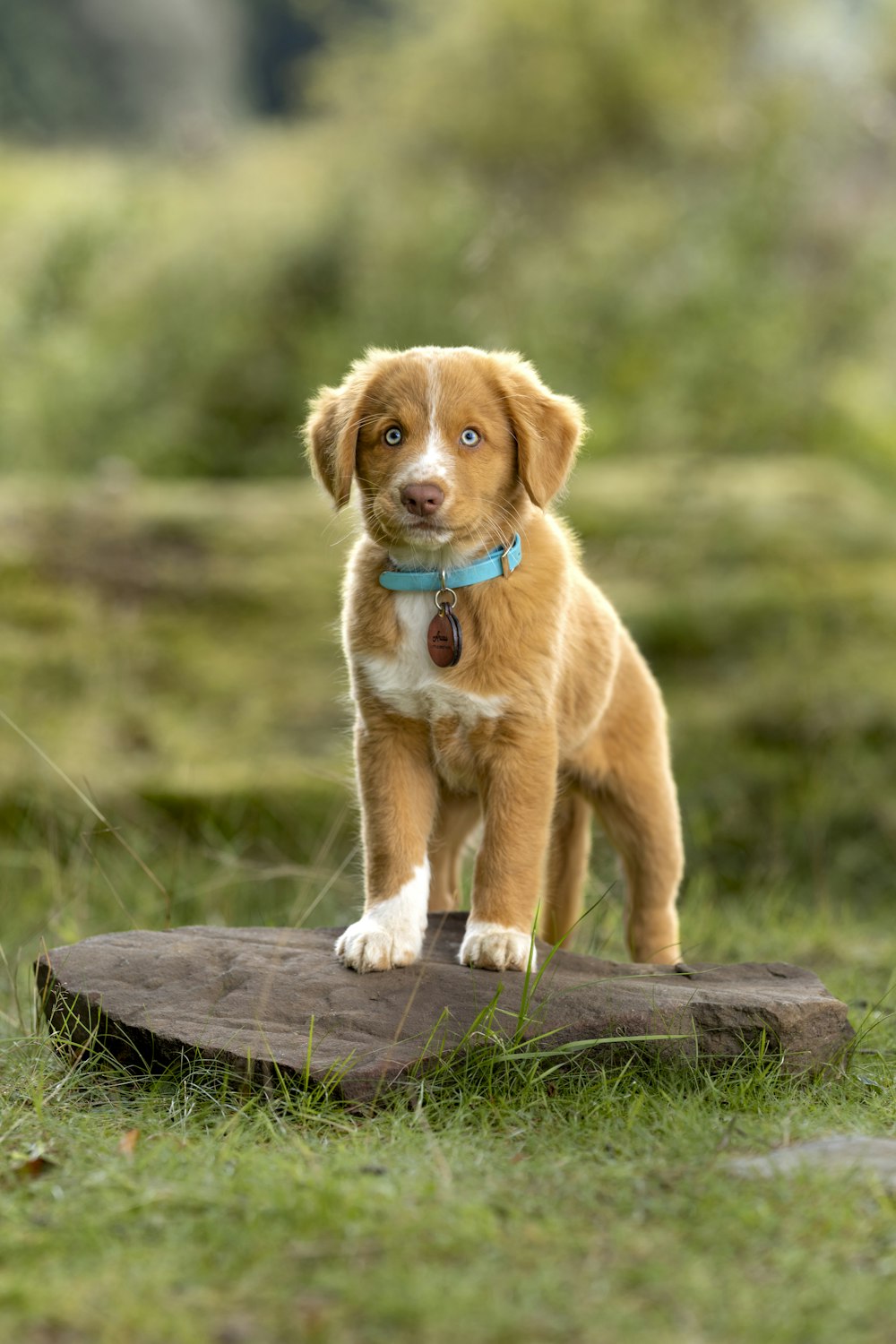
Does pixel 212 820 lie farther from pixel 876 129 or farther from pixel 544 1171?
pixel 876 129

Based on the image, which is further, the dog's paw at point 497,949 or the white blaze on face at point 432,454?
the dog's paw at point 497,949

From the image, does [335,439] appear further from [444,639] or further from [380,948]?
[380,948]

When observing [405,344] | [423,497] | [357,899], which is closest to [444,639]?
[423,497]

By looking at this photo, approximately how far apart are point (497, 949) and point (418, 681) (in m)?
0.69

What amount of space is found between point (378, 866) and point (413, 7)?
15.2 metres

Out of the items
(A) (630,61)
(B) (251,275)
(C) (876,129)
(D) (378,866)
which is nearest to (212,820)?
(D) (378,866)

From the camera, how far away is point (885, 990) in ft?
14.3

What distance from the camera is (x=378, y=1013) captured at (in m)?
3.41

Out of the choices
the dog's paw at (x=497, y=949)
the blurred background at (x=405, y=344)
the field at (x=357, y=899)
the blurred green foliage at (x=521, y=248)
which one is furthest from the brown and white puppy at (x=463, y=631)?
the blurred green foliage at (x=521, y=248)

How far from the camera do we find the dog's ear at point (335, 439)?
3582mm

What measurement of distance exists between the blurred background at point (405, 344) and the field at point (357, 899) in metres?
0.03

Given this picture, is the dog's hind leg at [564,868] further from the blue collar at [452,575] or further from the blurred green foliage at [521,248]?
the blurred green foliage at [521,248]

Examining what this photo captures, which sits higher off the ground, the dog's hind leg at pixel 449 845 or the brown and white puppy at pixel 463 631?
the brown and white puppy at pixel 463 631

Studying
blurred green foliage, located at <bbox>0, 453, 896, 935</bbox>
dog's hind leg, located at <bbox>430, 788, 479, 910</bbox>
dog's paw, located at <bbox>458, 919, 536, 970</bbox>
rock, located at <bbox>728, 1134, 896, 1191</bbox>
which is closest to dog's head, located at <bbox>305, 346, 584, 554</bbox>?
dog's hind leg, located at <bbox>430, 788, 479, 910</bbox>
